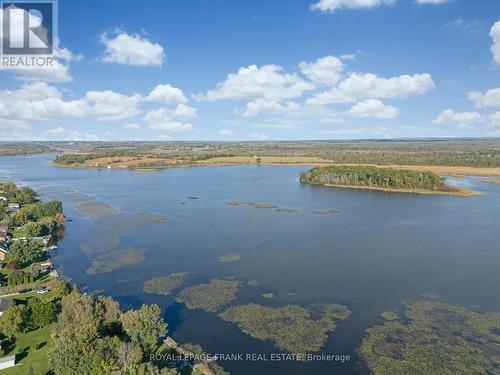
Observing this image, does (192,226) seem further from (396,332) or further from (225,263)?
(396,332)

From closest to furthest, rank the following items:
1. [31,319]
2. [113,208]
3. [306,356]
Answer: [306,356] < [31,319] < [113,208]

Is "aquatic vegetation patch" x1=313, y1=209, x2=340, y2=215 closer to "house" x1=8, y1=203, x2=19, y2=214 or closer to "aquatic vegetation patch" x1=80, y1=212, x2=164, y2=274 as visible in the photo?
"aquatic vegetation patch" x1=80, y1=212, x2=164, y2=274

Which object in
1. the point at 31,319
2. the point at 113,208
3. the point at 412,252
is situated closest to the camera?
the point at 31,319

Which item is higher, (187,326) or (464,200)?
(464,200)

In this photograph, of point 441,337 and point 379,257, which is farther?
point 379,257

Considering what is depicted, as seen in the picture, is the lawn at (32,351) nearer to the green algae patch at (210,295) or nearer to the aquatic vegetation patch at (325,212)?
the green algae patch at (210,295)

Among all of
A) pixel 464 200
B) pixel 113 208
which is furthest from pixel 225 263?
pixel 464 200
